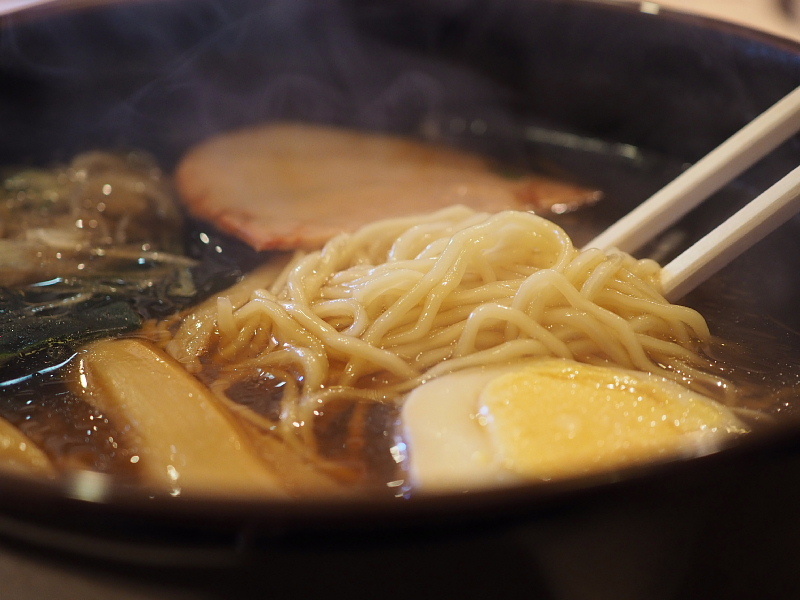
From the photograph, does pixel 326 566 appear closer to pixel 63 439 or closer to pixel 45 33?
pixel 63 439

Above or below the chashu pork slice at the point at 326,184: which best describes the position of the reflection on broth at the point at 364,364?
below

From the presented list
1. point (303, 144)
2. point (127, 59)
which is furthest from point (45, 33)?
point (303, 144)

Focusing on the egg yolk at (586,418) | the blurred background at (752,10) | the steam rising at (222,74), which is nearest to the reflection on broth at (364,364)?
the egg yolk at (586,418)

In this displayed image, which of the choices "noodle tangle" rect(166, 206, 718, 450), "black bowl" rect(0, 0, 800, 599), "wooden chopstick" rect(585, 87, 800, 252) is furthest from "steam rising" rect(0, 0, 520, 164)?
"noodle tangle" rect(166, 206, 718, 450)

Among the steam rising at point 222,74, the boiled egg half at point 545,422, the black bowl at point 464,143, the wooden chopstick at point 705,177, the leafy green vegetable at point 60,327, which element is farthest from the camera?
the steam rising at point 222,74

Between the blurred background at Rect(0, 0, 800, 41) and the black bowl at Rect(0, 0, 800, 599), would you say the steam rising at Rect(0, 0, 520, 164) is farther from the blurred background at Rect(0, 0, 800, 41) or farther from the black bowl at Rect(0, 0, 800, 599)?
the blurred background at Rect(0, 0, 800, 41)

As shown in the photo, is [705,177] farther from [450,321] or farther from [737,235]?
[450,321]

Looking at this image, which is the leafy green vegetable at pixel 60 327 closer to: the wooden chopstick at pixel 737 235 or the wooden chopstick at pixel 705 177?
the wooden chopstick at pixel 705 177
